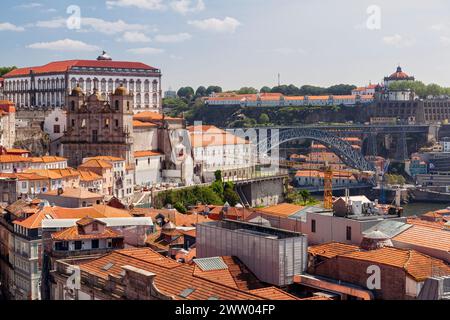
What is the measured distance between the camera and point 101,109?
36.8m

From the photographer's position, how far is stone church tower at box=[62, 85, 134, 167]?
1417 inches

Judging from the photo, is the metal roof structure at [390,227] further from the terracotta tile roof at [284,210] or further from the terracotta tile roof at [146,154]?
the terracotta tile roof at [146,154]

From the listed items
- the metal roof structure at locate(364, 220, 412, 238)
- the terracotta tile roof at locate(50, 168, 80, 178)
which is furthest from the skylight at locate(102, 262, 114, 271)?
the terracotta tile roof at locate(50, 168, 80, 178)

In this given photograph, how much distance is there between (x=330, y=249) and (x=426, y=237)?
1578mm

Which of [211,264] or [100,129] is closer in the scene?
[211,264]

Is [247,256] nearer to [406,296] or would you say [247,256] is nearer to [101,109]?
[406,296]

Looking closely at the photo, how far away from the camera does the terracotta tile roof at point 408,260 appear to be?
11.2m

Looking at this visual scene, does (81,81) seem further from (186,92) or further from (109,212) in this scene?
(186,92)

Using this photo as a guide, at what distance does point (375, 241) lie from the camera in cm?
1252

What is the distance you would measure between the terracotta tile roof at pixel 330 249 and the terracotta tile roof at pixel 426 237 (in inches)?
32.0

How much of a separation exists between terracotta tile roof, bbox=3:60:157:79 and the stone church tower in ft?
44.8

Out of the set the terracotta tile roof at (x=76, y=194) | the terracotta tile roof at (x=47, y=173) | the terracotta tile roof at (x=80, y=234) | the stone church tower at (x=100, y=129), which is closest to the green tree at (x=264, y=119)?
the stone church tower at (x=100, y=129)

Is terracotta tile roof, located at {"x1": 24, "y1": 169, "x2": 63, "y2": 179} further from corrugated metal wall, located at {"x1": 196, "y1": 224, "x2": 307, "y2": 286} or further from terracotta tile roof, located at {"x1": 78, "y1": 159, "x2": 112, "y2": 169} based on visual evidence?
corrugated metal wall, located at {"x1": 196, "y1": 224, "x2": 307, "y2": 286}

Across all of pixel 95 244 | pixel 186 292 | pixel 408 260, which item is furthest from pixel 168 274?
pixel 95 244
